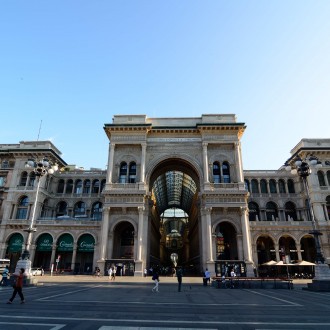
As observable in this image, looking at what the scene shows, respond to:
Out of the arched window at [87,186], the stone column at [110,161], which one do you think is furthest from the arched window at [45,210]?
the stone column at [110,161]

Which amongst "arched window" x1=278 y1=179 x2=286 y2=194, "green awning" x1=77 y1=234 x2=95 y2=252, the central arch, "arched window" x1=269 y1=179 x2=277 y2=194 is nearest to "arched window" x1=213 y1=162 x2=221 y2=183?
the central arch

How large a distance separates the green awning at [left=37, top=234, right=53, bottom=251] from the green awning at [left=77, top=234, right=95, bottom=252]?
15.7 ft

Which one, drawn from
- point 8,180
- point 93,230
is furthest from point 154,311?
point 8,180

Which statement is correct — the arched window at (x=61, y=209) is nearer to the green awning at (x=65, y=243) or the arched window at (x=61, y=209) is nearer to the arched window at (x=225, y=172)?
the green awning at (x=65, y=243)

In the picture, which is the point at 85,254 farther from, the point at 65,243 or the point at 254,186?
the point at 254,186

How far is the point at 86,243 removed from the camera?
137 feet

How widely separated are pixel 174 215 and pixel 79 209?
41.8 metres

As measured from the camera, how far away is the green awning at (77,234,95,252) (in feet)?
136

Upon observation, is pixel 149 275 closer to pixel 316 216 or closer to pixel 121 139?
pixel 121 139

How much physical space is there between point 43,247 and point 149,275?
62.5 feet

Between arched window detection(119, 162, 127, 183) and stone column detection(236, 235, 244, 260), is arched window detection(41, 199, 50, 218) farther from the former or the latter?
stone column detection(236, 235, 244, 260)

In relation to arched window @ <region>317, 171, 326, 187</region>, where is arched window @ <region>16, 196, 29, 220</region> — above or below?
below

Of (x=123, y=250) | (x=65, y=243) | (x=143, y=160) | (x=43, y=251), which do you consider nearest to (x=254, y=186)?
(x=143, y=160)

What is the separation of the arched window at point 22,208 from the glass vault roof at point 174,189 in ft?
79.2
